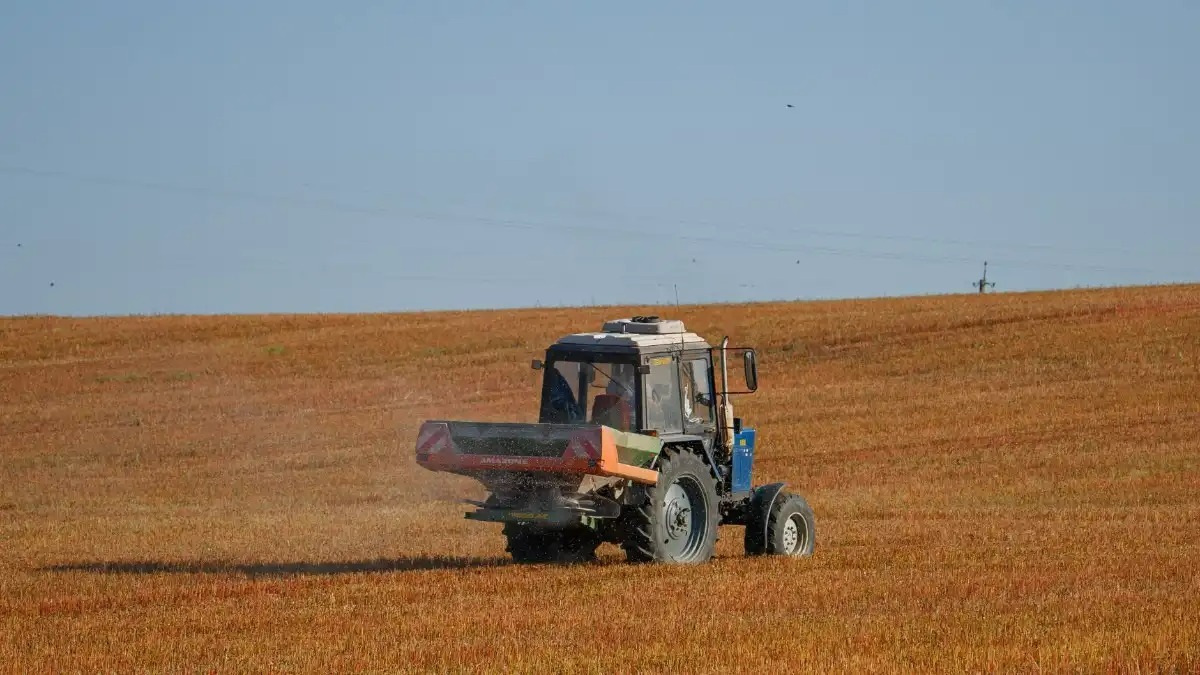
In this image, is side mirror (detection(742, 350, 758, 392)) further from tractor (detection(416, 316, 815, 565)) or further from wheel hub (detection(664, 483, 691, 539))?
wheel hub (detection(664, 483, 691, 539))

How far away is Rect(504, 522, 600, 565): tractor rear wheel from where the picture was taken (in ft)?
47.9

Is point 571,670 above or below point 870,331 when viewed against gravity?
below

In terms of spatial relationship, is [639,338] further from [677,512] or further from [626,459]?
[677,512]

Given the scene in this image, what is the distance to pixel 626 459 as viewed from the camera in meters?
13.2

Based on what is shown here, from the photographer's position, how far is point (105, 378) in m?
42.1

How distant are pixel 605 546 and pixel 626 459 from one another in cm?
388

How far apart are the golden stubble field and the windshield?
1.39m

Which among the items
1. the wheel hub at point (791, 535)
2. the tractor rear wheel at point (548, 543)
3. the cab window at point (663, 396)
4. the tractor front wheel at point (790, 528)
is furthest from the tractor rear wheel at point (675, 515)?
the tractor rear wheel at point (548, 543)

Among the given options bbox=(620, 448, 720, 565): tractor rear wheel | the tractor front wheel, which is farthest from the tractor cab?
the tractor front wheel

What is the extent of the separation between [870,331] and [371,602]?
34881 millimetres

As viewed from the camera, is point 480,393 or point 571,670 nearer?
point 571,670

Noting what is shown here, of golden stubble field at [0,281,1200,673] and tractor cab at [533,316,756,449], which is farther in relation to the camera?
tractor cab at [533,316,756,449]

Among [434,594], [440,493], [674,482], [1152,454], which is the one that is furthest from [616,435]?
[1152,454]

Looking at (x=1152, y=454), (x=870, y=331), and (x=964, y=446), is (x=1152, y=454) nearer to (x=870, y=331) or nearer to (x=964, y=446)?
(x=964, y=446)
